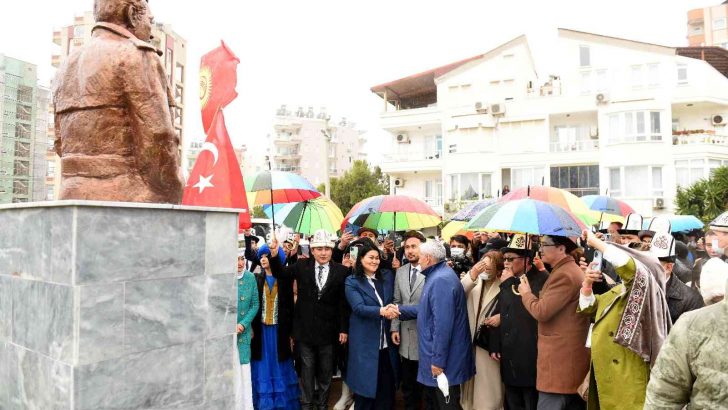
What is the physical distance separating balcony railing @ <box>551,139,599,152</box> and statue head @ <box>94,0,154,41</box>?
27796 millimetres

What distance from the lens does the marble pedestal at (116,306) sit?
2.65 meters

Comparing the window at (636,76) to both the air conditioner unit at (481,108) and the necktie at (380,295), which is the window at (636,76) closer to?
the air conditioner unit at (481,108)

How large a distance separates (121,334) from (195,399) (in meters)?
0.67

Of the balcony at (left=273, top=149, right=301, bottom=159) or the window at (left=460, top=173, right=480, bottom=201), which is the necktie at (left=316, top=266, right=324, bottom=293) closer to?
the window at (left=460, top=173, right=480, bottom=201)

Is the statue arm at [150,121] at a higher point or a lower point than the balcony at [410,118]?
lower

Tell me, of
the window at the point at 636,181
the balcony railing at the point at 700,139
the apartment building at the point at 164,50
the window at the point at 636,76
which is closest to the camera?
the balcony railing at the point at 700,139

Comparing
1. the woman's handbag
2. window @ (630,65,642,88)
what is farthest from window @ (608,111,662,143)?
the woman's handbag

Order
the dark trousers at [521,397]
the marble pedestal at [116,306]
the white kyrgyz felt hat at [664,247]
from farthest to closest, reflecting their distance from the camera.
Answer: the dark trousers at [521,397] → the white kyrgyz felt hat at [664,247] → the marble pedestal at [116,306]

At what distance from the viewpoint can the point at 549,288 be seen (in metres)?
4.25

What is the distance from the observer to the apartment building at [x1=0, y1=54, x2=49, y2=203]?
89.8 ft

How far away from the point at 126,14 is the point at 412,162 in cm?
2941

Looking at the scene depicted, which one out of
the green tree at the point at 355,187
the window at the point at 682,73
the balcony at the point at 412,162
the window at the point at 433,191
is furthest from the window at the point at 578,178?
the green tree at the point at 355,187

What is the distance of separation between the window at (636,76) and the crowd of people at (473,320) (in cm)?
2461

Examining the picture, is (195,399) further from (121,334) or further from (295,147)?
(295,147)
